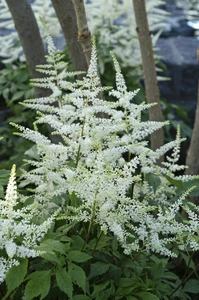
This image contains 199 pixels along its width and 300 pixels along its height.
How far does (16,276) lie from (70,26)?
5.88 ft

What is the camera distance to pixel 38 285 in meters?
1.80

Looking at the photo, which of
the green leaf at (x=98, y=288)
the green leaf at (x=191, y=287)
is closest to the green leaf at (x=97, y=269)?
the green leaf at (x=98, y=288)

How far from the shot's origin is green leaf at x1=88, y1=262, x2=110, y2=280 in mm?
1991

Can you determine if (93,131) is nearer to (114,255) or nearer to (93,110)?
(93,110)

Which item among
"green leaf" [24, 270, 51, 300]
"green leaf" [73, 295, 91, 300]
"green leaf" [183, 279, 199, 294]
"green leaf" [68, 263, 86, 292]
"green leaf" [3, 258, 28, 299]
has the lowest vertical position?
"green leaf" [183, 279, 199, 294]

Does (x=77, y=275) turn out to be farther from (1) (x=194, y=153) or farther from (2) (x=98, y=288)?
Answer: (1) (x=194, y=153)

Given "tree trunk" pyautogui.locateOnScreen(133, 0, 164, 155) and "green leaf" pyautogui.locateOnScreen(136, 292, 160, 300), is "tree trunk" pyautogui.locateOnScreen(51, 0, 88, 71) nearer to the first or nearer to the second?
"tree trunk" pyautogui.locateOnScreen(133, 0, 164, 155)

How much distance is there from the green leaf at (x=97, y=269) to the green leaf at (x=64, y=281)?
0.20 meters

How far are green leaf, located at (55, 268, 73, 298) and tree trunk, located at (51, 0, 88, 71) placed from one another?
1.58m

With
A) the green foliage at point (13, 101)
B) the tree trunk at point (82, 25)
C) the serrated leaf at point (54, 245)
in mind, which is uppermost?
the tree trunk at point (82, 25)

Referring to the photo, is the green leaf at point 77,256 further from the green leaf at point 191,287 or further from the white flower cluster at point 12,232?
the green leaf at point 191,287

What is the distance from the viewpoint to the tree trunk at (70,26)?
3.05m

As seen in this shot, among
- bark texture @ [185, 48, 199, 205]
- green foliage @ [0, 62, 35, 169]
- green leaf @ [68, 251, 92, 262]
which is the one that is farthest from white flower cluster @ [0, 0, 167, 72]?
green leaf @ [68, 251, 92, 262]

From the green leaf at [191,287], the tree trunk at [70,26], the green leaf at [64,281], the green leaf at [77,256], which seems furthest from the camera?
the tree trunk at [70,26]
